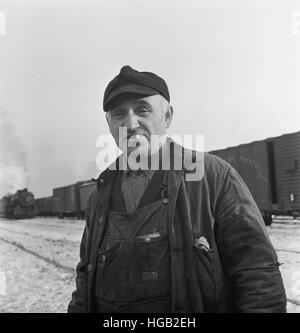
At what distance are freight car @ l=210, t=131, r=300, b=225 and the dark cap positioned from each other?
32.2 feet

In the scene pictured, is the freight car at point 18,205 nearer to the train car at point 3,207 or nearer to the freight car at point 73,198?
the train car at point 3,207

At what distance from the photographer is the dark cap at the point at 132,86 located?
154 cm

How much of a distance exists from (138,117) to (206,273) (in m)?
0.69

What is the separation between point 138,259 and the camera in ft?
4.70

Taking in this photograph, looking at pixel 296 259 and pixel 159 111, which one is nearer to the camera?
pixel 159 111

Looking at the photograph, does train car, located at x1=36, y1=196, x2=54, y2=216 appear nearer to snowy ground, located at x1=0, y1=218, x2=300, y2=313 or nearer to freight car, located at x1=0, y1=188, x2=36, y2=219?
freight car, located at x1=0, y1=188, x2=36, y2=219

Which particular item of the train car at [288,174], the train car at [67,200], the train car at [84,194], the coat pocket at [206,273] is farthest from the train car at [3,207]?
the coat pocket at [206,273]

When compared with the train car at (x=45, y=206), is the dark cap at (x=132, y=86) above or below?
above

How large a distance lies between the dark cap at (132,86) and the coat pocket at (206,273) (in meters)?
0.68

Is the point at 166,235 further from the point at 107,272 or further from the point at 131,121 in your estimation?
the point at 131,121

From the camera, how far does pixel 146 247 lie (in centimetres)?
143
